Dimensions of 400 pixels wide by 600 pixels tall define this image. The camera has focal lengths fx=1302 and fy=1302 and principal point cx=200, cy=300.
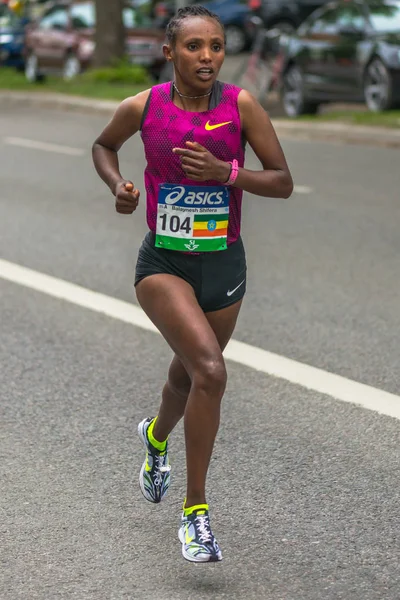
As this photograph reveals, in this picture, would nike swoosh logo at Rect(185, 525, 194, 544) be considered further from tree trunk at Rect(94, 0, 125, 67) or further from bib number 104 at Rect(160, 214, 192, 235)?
tree trunk at Rect(94, 0, 125, 67)

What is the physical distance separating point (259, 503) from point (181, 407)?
18.3 inches

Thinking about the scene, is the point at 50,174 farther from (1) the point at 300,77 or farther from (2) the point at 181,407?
(2) the point at 181,407

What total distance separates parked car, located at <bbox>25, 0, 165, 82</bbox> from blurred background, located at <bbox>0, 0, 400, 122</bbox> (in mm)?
22

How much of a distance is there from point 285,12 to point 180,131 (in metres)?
29.5

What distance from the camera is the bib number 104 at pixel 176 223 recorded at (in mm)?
4227

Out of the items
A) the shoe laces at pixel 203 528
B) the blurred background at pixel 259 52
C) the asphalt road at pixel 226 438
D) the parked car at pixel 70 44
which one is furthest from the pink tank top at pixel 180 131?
the parked car at pixel 70 44

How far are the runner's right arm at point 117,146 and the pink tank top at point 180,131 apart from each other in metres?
0.06

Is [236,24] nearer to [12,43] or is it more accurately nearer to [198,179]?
[12,43]

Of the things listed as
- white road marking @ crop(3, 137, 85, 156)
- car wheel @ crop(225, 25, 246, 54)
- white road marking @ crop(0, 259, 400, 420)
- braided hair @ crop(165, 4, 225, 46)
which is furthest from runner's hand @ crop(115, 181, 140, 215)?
car wheel @ crop(225, 25, 246, 54)

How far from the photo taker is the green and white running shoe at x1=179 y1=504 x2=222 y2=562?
3.99m

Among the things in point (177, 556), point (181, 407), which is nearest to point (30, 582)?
point (177, 556)

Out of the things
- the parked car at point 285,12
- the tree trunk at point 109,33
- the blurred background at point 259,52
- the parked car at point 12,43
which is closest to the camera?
the blurred background at point 259,52

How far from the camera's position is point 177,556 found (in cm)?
420

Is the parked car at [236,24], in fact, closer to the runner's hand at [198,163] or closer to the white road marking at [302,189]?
the white road marking at [302,189]
